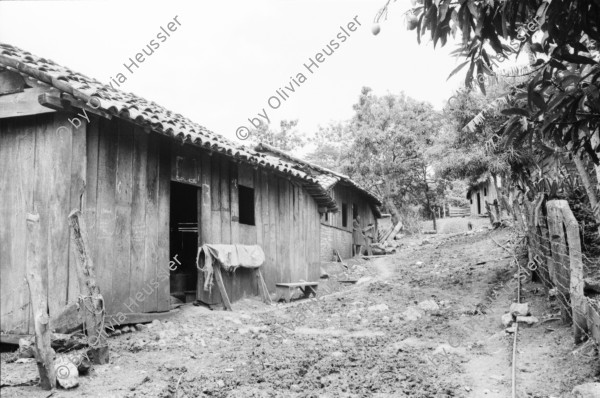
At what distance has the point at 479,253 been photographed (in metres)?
14.4

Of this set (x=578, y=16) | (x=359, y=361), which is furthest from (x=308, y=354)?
(x=578, y=16)

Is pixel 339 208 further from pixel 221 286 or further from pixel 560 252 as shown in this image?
pixel 560 252

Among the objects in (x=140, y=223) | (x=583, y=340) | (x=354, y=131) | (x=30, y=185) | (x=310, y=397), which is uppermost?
(x=354, y=131)

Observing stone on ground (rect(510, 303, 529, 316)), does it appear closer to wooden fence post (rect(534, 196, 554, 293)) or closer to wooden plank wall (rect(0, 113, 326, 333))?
wooden fence post (rect(534, 196, 554, 293))

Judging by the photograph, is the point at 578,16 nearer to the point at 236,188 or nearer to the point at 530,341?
the point at 530,341

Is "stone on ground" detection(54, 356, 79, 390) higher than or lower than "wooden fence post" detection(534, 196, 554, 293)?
lower

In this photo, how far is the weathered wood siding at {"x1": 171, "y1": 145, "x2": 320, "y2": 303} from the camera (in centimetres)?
848

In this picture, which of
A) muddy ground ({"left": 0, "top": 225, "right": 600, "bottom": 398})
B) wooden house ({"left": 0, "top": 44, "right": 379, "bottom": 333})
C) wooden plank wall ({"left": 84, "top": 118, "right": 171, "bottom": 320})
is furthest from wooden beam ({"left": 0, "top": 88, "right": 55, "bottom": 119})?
muddy ground ({"left": 0, "top": 225, "right": 600, "bottom": 398})

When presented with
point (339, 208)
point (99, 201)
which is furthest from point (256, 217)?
point (339, 208)

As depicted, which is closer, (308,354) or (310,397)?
(310,397)

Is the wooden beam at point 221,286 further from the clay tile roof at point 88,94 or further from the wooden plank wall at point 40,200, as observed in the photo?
the wooden plank wall at point 40,200

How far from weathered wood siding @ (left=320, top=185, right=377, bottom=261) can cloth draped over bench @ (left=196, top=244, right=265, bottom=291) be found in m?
6.61

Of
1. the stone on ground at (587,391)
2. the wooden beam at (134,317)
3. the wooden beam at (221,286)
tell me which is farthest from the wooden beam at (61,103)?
the stone on ground at (587,391)

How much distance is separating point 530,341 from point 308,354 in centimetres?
265
